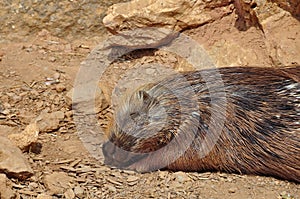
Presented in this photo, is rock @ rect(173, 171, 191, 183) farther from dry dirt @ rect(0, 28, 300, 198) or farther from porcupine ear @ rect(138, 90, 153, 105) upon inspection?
porcupine ear @ rect(138, 90, 153, 105)

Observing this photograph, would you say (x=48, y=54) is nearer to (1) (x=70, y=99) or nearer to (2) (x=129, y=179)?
(1) (x=70, y=99)

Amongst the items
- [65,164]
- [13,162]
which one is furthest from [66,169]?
[13,162]

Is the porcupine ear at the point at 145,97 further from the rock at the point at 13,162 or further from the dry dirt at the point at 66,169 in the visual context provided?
the rock at the point at 13,162

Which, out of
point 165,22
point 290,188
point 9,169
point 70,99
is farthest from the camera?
point 165,22

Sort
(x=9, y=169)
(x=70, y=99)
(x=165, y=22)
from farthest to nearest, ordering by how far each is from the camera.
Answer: (x=165, y=22) < (x=70, y=99) < (x=9, y=169)

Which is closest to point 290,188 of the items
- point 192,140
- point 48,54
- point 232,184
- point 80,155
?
point 232,184

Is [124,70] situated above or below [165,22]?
below

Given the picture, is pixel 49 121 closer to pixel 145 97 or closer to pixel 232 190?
pixel 145 97

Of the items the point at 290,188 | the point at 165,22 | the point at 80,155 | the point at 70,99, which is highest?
the point at 165,22
